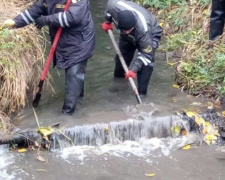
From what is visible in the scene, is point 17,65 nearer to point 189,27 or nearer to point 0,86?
point 0,86

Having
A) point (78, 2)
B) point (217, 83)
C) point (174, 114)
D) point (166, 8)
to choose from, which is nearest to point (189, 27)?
point (166, 8)

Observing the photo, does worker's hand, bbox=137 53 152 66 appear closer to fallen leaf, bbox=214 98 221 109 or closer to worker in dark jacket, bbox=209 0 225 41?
fallen leaf, bbox=214 98 221 109

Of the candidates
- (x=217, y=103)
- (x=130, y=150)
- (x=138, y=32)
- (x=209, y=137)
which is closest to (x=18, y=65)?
(x=138, y=32)

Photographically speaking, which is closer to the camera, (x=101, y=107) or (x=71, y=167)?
(x=71, y=167)

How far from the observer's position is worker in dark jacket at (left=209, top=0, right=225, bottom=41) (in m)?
8.23

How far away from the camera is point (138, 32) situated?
7059 mm

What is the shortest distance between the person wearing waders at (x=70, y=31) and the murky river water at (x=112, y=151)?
0.40 m

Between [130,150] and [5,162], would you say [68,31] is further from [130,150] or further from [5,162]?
[5,162]

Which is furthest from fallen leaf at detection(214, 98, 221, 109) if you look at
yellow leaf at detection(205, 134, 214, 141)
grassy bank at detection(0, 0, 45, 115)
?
grassy bank at detection(0, 0, 45, 115)

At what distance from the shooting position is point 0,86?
22.6 feet

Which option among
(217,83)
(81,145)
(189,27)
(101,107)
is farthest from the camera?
A: (189,27)

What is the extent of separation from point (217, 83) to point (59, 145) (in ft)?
8.08

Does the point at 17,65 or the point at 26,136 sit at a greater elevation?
the point at 17,65

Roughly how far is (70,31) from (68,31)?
23 millimetres
